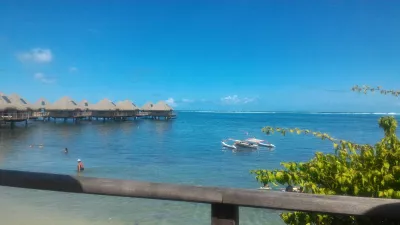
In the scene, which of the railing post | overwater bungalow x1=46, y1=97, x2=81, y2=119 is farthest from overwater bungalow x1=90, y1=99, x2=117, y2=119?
the railing post

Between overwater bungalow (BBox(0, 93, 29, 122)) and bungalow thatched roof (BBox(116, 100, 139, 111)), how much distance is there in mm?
19705

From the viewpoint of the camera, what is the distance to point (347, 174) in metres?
1.90

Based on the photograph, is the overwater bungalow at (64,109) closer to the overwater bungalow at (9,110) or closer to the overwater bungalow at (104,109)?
the overwater bungalow at (104,109)

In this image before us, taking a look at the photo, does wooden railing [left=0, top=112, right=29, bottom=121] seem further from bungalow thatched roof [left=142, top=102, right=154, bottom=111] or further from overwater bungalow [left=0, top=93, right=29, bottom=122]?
bungalow thatched roof [left=142, top=102, right=154, bottom=111]

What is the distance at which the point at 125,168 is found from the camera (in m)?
17.6

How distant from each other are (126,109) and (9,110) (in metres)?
23.5

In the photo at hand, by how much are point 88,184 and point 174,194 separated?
0.38 meters

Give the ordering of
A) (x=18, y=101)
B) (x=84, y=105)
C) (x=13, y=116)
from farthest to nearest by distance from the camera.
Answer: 1. (x=84, y=105)
2. (x=18, y=101)
3. (x=13, y=116)

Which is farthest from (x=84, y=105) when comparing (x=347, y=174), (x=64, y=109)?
(x=347, y=174)

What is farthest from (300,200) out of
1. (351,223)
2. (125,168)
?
(125,168)

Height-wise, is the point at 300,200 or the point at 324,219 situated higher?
the point at 300,200

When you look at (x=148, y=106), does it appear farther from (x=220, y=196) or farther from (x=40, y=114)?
(x=220, y=196)

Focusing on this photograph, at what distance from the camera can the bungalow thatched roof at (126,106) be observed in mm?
63825

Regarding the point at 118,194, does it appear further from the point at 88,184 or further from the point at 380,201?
the point at 380,201
